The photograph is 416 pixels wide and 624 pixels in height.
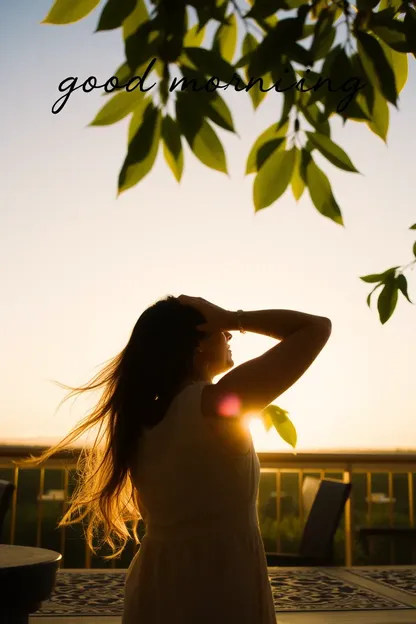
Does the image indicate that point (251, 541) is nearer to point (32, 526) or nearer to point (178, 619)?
point (178, 619)

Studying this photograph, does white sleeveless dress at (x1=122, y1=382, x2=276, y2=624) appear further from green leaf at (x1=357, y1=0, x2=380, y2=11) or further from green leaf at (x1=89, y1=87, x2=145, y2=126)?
green leaf at (x1=357, y1=0, x2=380, y2=11)

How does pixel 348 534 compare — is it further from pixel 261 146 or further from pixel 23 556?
pixel 261 146

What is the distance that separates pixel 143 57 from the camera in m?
0.85

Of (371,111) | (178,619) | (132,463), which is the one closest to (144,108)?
(371,111)

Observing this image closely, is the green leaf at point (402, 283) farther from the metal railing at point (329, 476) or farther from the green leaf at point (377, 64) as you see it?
the metal railing at point (329, 476)

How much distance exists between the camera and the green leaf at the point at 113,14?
2.83 ft

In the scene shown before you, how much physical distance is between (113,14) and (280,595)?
2383 millimetres

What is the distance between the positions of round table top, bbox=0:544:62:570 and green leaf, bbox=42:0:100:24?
1276 millimetres

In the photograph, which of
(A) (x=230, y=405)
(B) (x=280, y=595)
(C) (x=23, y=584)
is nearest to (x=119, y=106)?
(A) (x=230, y=405)

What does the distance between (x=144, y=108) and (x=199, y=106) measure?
76mm

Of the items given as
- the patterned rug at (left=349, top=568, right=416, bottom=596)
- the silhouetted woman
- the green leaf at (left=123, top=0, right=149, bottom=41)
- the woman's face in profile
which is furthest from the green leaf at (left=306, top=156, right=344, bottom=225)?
the patterned rug at (left=349, top=568, right=416, bottom=596)

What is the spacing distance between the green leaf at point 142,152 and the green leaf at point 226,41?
0.20 m

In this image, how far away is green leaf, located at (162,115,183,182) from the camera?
0.90 metres

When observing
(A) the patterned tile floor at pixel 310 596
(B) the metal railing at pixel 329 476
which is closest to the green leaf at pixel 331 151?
(A) the patterned tile floor at pixel 310 596
